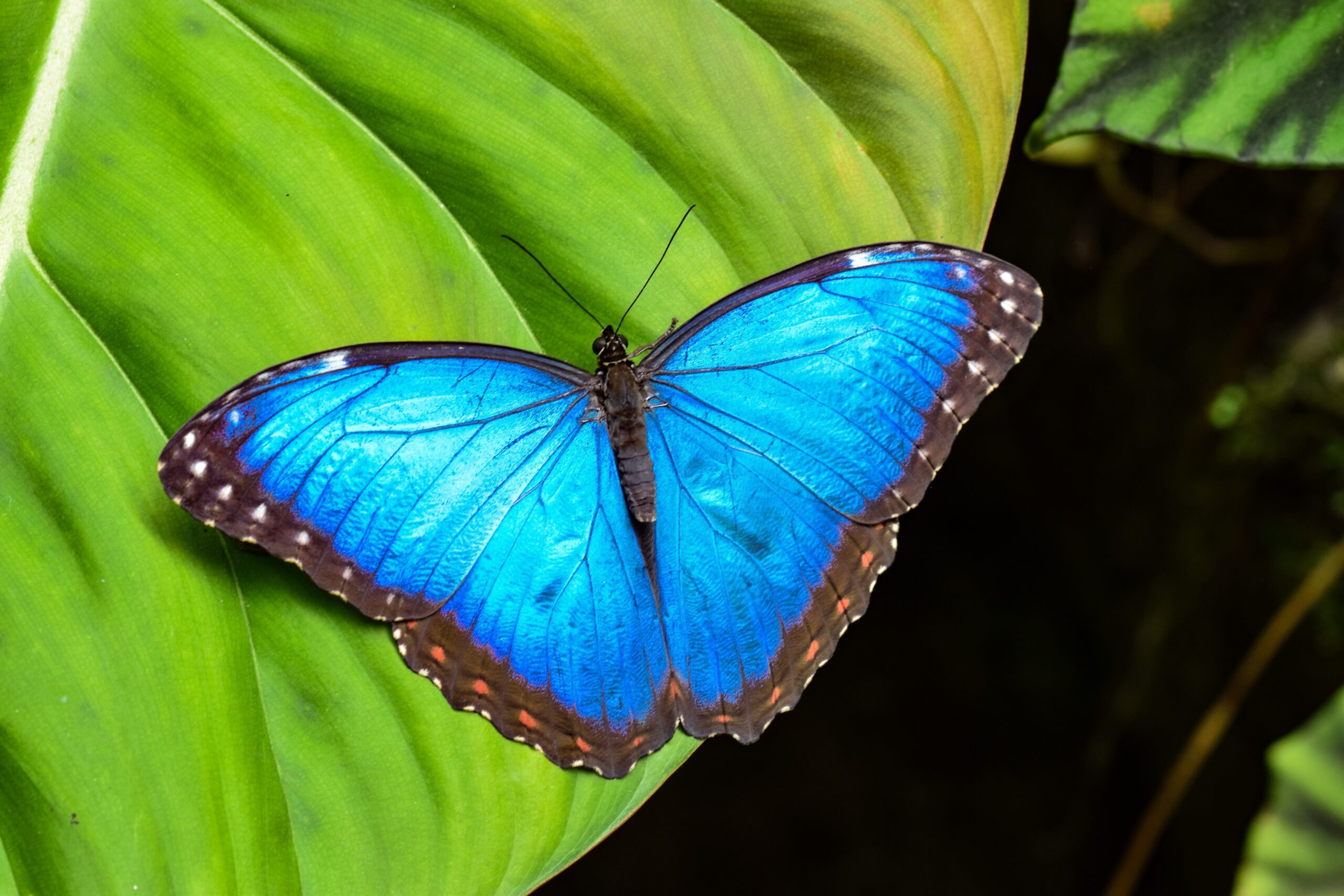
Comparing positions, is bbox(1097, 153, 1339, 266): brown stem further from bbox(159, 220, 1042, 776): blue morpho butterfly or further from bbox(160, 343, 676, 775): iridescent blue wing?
bbox(160, 343, 676, 775): iridescent blue wing

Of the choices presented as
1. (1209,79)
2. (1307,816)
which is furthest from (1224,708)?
(1209,79)

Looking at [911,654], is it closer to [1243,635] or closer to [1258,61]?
[1243,635]

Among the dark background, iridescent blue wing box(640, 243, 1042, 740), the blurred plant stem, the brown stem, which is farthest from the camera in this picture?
the dark background

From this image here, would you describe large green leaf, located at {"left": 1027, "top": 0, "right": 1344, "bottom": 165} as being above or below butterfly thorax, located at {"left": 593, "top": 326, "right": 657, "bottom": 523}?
above

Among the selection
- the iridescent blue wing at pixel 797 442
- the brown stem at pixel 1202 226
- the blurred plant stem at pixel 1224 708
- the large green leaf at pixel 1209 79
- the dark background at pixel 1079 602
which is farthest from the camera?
the dark background at pixel 1079 602

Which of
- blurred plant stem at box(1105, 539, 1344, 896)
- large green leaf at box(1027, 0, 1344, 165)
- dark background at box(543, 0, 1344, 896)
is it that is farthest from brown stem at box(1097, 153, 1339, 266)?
large green leaf at box(1027, 0, 1344, 165)

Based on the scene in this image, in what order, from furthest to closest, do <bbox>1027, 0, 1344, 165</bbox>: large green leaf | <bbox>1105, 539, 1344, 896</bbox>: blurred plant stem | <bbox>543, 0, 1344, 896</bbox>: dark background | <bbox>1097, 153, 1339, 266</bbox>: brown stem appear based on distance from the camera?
<bbox>543, 0, 1344, 896</bbox>: dark background
<bbox>1097, 153, 1339, 266</bbox>: brown stem
<bbox>1105, 539, 1344, 896</bbox>: blurred plant stem
<bbox>1027, 0, 1344, 165</bbox>: large green leaf

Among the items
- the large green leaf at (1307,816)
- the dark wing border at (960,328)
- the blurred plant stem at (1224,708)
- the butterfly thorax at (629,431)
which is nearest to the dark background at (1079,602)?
the blurred plant stem at (1224,708)

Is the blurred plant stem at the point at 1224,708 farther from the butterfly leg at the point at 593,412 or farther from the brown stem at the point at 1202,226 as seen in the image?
the butterfly leg at the point at 593,412

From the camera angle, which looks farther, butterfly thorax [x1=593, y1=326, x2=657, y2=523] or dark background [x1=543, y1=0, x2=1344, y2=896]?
dark background [x1=543, y1=0, x2=1344, y2=896]

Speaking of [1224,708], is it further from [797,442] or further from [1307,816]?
[797,442]
